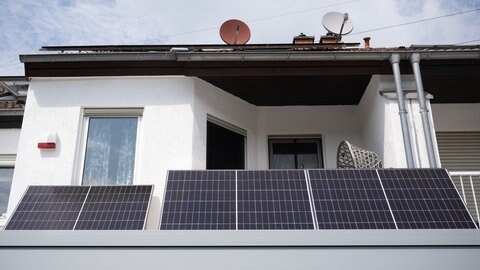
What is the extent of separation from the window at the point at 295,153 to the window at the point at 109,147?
2.95 meters

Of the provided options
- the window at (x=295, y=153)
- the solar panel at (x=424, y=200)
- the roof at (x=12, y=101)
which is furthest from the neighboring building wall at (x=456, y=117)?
the roof at (x=12, y=101)

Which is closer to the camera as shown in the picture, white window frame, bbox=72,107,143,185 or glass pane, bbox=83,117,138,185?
glass pane, bbox=83,117,138,185

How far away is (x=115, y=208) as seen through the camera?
16.8ft

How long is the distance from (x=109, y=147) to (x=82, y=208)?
1.56 m

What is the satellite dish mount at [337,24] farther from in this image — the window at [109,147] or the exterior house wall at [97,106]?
the window at [109,147]

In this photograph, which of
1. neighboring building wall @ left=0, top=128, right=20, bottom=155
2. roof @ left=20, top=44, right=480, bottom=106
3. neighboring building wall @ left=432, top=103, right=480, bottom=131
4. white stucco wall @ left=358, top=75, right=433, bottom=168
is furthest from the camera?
neighboring building wall @ left=0, top=128, right=20, bottom=155

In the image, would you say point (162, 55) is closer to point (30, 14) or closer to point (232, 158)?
point (232, 158)

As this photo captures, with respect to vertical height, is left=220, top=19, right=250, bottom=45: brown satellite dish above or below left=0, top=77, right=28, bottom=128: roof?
above

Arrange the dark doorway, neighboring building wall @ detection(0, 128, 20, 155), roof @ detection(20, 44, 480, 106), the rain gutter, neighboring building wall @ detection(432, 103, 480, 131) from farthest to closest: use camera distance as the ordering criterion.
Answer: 1. neighboring building wall @ detection(0, 128, 20, 155)
2. neighboring building wall @ detection(432, 103, 480, 131)
3. the dark doorway
4. roof @ detection(20, 44, 480, 106)
5. the rain gutter

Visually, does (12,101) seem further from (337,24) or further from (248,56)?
(337,24)

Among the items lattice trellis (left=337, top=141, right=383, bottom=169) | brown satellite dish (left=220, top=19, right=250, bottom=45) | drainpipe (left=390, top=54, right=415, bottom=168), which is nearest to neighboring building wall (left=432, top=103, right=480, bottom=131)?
drainpipe (left=390, top=54, right=415, bottom=168)

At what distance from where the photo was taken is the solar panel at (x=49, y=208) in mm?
4738

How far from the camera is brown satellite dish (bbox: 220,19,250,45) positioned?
849cm

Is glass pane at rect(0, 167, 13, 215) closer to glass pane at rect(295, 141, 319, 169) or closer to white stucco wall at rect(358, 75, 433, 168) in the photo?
glass pane at rect(295, 141, 319, 169)
